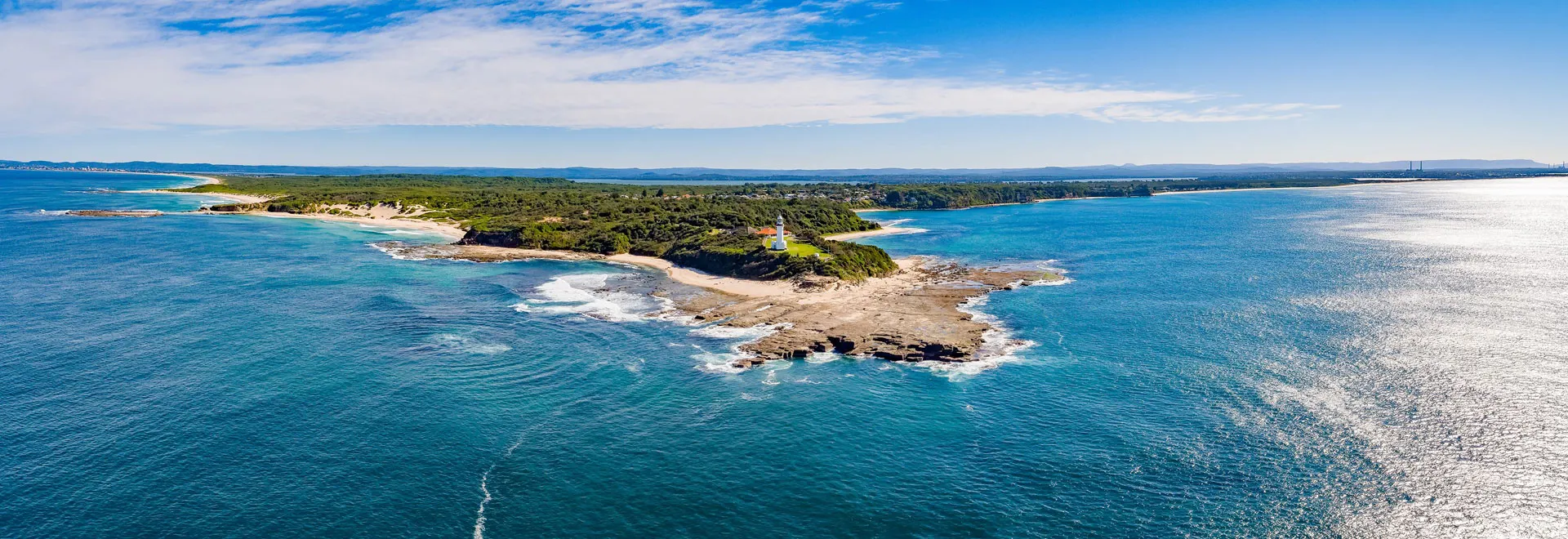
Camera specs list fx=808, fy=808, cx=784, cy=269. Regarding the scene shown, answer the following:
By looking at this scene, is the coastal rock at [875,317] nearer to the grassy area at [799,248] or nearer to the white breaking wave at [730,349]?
the white breaking wave at [730,349]

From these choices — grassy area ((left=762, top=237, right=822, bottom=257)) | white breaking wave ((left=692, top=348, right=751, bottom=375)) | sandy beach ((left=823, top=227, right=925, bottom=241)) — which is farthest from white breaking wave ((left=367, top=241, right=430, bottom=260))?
white breaking wave ((left=692, top=348, right=751, bottom=375))

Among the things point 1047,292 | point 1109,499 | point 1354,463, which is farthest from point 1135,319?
point 1109,499

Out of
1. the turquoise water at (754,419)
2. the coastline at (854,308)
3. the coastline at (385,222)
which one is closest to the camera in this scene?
the turquoise water at (754,419)

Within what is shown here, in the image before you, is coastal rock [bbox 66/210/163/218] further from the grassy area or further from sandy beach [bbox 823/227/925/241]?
the grassy area

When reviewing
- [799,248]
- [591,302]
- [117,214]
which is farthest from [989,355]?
[117,214]

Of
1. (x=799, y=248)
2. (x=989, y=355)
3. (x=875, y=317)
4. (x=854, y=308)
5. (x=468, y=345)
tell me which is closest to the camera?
(x=989, y=355)

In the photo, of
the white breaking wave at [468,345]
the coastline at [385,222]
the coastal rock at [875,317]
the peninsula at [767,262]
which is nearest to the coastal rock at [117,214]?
the coastline at [385,222]

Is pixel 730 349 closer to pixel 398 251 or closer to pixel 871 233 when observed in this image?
pixel 398 251
